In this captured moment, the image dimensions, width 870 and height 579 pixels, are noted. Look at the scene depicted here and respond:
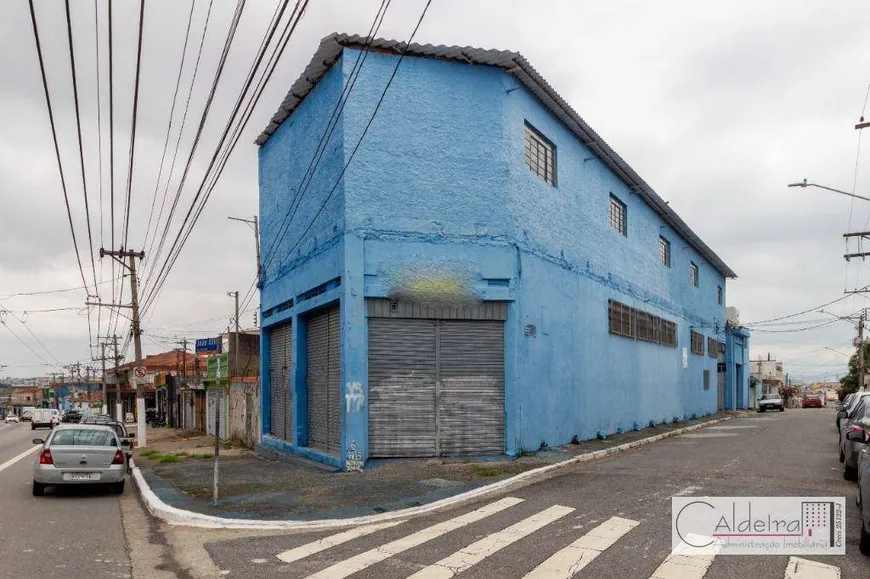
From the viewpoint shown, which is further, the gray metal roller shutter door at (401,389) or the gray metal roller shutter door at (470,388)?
the gray metal roller shutter door at (470,388)

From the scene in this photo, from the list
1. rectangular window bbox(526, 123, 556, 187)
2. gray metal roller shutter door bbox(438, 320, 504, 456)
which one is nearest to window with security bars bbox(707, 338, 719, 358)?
rectangular window bbox(526, 123, 556, 187)

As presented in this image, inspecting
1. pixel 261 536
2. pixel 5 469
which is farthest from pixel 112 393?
pixel 261 536

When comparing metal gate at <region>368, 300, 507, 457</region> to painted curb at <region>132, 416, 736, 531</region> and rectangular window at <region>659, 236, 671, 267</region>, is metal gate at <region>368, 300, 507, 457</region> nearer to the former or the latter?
painted curb at <region>132, 416, 736, 531</region>

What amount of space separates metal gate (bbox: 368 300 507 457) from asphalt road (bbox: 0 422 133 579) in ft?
18.5

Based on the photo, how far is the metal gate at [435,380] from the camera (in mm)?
15133

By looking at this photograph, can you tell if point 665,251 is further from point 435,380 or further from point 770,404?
point 770,404

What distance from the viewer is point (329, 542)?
347 inches

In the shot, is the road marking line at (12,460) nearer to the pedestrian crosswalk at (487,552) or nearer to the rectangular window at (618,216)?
the pedestrian crosswalk at (487,552)

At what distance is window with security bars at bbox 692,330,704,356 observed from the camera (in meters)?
34.4

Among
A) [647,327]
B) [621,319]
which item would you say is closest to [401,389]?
[621,319]

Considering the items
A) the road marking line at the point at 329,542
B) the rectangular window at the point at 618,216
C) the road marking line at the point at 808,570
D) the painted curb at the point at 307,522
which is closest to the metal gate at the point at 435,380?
the painted curb at the point at 307,522

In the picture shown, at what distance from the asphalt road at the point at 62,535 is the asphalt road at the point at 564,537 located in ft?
4.32

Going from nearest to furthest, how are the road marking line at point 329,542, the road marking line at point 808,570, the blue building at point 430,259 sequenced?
the road marking line at point 808,570, the road marking line at point 329,542, the blue building at point 430,259

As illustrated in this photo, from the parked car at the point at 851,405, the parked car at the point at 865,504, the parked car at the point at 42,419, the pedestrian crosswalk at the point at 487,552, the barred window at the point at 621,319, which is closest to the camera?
the pedestrian crosswalk at the point at 487,552
